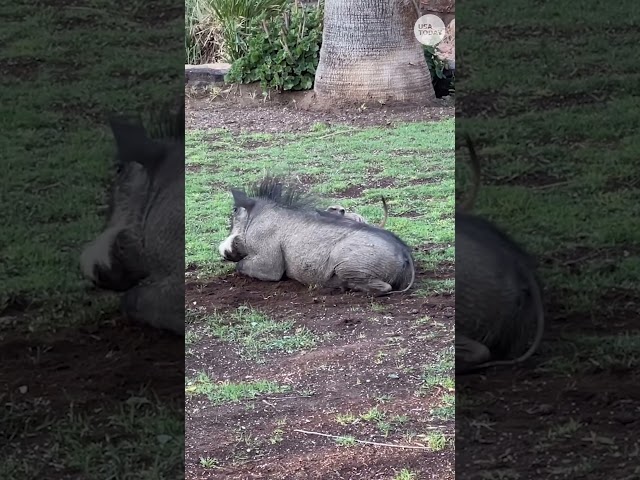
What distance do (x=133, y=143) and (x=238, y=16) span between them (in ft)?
21.1

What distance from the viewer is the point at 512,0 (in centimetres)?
164

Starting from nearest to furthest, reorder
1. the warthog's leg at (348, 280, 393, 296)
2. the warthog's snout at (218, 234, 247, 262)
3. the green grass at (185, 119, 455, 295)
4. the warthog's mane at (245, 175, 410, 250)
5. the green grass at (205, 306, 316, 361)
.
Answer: the green grass at (205, 306, 316, 361), the warthog's leg at (348, 280, 393, 296), the warthog's mane at (245, 175, 410, 250), the warthog's snout at (218, 234, 247, 262), the green grass at (185, 119, 455, 295)

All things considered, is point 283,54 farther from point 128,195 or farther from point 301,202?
point 128,195

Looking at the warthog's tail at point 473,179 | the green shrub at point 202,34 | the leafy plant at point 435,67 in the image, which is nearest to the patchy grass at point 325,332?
the leafy plant at point 435,67

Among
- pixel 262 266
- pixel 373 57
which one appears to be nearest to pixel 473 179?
pixel 262 266

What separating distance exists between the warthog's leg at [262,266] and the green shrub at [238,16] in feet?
10.4

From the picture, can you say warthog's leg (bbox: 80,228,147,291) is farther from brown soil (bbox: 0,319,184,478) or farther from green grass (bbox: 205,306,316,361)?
green grass (bbox: 205,306,316,361)

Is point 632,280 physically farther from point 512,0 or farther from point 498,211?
point 512,0

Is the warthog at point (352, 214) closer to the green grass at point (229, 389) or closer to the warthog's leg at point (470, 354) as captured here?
the green grass at point (229, 389)

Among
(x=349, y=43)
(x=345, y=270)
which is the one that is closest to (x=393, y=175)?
(x=345, y=270)

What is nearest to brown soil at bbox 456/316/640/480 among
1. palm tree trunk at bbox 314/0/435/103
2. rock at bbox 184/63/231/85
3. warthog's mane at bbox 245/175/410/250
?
warthog's mane at bbox 245/175/410/250

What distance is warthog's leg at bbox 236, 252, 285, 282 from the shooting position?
4844 mm

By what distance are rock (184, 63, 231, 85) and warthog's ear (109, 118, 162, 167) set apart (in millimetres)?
5891

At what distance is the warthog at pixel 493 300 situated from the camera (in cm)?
171
